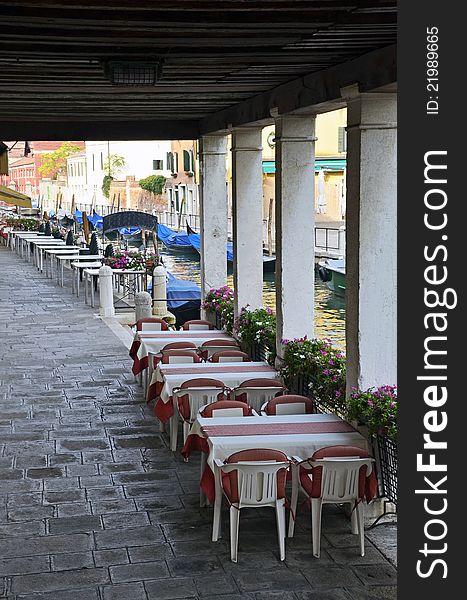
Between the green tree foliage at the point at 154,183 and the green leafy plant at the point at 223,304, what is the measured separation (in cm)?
4600

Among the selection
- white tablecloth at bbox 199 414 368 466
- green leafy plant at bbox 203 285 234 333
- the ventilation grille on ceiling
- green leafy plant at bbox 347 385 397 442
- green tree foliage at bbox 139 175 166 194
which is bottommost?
white tablecloth at bbox 199 414 368 466

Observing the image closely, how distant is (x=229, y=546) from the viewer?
259 inches

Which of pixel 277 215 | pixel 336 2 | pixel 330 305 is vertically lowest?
pixel 330 305

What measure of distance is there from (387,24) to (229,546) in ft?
11.9

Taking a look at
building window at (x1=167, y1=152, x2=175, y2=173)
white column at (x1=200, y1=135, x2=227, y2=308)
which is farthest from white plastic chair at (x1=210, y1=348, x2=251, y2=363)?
building window at (x1=167, y1=152, x2=175, y2=173)

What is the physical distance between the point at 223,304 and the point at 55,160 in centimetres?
7541

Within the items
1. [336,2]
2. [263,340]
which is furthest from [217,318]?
[336,2]

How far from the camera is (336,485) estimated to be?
21.5ft

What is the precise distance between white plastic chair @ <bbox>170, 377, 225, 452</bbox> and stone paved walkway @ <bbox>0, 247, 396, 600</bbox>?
0.44 m

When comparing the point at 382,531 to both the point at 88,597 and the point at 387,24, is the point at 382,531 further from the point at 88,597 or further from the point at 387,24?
the point at 387,24

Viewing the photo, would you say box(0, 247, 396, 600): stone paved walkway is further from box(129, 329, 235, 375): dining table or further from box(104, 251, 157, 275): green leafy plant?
box(104, 251, 157, 275): green leafy plant

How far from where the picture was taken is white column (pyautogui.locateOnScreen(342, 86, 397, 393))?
23.5 ft

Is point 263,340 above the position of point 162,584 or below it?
above

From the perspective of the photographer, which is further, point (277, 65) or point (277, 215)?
point (277, 215)
